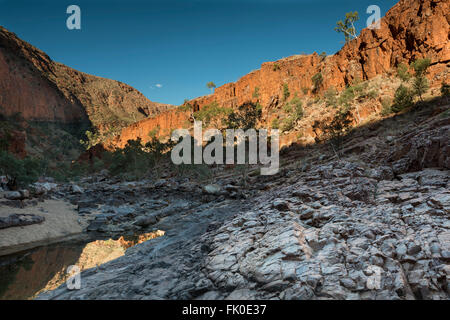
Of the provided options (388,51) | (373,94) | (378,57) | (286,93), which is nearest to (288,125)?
(373,94)

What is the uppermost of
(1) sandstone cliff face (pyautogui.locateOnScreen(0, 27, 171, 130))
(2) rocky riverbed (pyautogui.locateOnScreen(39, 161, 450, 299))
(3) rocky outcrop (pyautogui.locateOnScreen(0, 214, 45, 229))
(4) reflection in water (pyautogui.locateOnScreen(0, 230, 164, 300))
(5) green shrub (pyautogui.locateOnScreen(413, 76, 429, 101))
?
(1) sandstone cliff face (pyautogui.locateOnScreen(0, 27, 171, 130))

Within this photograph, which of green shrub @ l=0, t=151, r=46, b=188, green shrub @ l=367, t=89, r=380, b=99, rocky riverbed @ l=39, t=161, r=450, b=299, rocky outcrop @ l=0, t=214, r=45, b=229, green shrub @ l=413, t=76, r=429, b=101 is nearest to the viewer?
rocky riverbed @ l=39, t=161, r=450, b=299

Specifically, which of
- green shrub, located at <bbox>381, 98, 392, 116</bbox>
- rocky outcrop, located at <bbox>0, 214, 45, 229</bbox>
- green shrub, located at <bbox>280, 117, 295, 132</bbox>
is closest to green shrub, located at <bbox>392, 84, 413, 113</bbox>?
green shrub, located at <bbox>381, 98, 392, 116</bbox>

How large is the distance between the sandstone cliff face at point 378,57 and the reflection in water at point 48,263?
2046 centimetres

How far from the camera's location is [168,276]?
3904 mm

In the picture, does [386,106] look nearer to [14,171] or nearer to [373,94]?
[373,94]

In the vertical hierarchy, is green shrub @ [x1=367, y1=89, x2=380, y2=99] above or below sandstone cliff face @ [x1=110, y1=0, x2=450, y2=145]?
below

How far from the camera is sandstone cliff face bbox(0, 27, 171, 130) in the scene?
188 feet

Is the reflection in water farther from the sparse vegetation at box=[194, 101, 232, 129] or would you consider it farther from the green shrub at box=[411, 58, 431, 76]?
the sparse vegetation at box=[194, 101, 232, 129]

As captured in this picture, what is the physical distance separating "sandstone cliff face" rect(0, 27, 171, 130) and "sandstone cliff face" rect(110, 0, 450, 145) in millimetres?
59679
